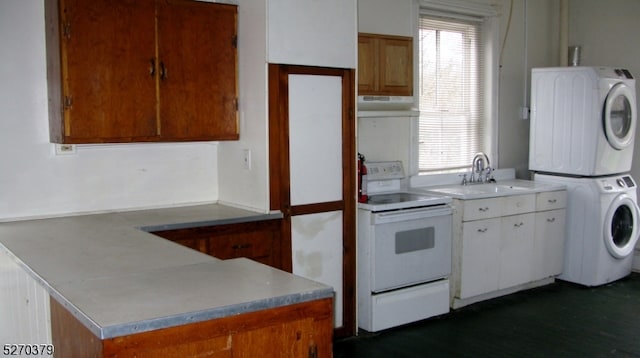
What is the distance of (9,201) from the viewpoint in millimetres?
3434

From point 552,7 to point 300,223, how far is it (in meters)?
3.96

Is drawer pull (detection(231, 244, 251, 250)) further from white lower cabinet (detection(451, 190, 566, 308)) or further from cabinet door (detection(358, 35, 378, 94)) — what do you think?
white lower cabinet (detection(451, 190, 566, 308))

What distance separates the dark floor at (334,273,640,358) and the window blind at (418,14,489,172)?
1.36 metres

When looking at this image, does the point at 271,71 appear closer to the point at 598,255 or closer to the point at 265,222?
the point at 265,222

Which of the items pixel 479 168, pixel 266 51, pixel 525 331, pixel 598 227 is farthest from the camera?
pixel 479 168

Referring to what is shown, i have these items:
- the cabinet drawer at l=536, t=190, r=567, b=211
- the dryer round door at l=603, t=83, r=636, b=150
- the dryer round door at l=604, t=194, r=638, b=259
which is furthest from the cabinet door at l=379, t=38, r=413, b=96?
the dryer round door at l=604, t=194, r=638, b=259

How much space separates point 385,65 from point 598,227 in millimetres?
2413

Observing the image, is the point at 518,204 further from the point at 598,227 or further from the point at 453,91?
the point at 453,91

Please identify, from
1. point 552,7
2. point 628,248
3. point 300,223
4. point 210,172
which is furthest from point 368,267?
point 552,7

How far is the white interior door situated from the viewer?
3830mm

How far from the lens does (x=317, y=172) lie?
394 cm

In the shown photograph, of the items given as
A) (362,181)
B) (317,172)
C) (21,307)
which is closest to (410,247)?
(362,181)

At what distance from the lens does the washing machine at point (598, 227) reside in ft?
17.5

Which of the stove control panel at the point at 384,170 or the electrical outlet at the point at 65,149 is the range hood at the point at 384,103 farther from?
the electrical outlet at the point at 65,149
